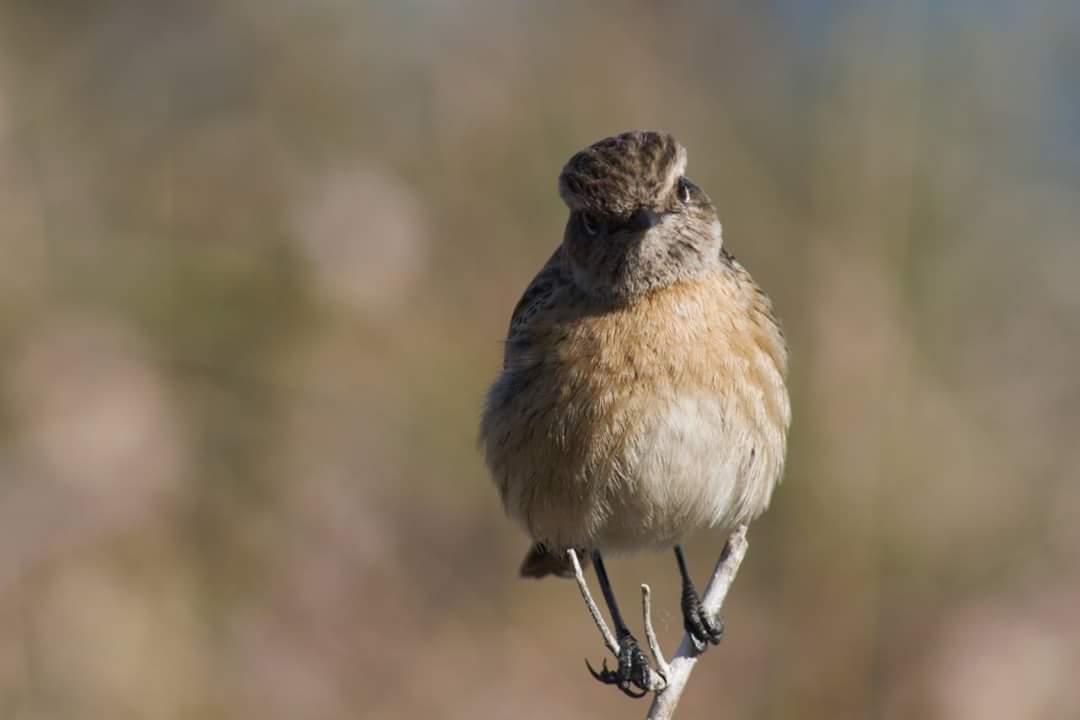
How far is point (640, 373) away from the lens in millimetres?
5445

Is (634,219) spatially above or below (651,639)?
above

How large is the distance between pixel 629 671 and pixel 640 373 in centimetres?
125

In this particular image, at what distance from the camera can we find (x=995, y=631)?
842 centimetres

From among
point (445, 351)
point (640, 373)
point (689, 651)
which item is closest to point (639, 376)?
point (640, 373)

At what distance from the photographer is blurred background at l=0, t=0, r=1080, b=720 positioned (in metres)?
8.45

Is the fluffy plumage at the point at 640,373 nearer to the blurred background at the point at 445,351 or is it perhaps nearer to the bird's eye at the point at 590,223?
the bird's eye at the point at 590,223

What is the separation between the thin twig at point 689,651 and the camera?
450cm

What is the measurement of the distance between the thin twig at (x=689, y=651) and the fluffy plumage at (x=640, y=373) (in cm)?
39

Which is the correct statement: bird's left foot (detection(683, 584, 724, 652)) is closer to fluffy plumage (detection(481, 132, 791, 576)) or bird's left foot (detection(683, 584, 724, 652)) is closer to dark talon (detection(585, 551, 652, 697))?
dark talon (detection(585, 551, 652, 697))

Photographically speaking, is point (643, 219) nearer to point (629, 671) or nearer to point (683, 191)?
point (683, 191)

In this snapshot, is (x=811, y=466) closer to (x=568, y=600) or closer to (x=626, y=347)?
(x=568, y=600)

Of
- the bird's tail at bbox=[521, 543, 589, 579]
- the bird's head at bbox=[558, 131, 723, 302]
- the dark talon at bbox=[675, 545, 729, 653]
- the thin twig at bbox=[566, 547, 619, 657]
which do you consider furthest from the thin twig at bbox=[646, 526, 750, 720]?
the bird's tail at bbox=[521, 543, 589, 579]

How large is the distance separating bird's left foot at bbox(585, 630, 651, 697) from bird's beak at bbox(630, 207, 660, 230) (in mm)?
1635

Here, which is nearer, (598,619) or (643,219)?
(598,619)
